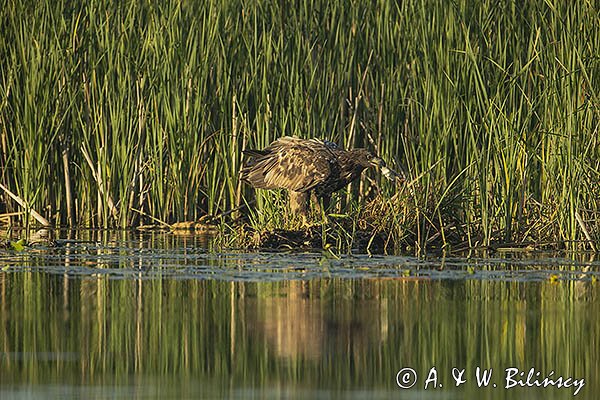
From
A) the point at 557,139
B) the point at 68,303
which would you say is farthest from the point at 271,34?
the point at 68,303

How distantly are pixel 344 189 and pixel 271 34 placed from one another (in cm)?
153

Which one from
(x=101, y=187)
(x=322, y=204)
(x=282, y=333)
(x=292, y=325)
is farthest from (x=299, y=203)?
(x=282, y=333)

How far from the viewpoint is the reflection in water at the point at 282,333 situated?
5578 millimetres

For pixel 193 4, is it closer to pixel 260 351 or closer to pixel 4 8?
pixel 4 8

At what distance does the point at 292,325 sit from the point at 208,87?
638 centimetres

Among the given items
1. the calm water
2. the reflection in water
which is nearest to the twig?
the calm water

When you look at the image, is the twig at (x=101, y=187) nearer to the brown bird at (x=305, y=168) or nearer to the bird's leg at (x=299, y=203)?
the brown bird at (x=305, y=168)

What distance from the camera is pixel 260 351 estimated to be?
6.17 metres

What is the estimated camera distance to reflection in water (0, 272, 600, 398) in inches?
220

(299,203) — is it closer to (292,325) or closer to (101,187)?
(101,187)

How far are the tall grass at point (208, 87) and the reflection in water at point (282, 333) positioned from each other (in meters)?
3.42

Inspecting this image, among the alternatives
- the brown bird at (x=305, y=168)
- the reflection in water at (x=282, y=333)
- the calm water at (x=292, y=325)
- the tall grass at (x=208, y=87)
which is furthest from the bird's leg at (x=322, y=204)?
the reflection in water at (x=282, y=333)

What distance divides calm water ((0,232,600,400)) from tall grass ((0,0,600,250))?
95.4 inches

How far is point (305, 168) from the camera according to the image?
1117 centimetres
